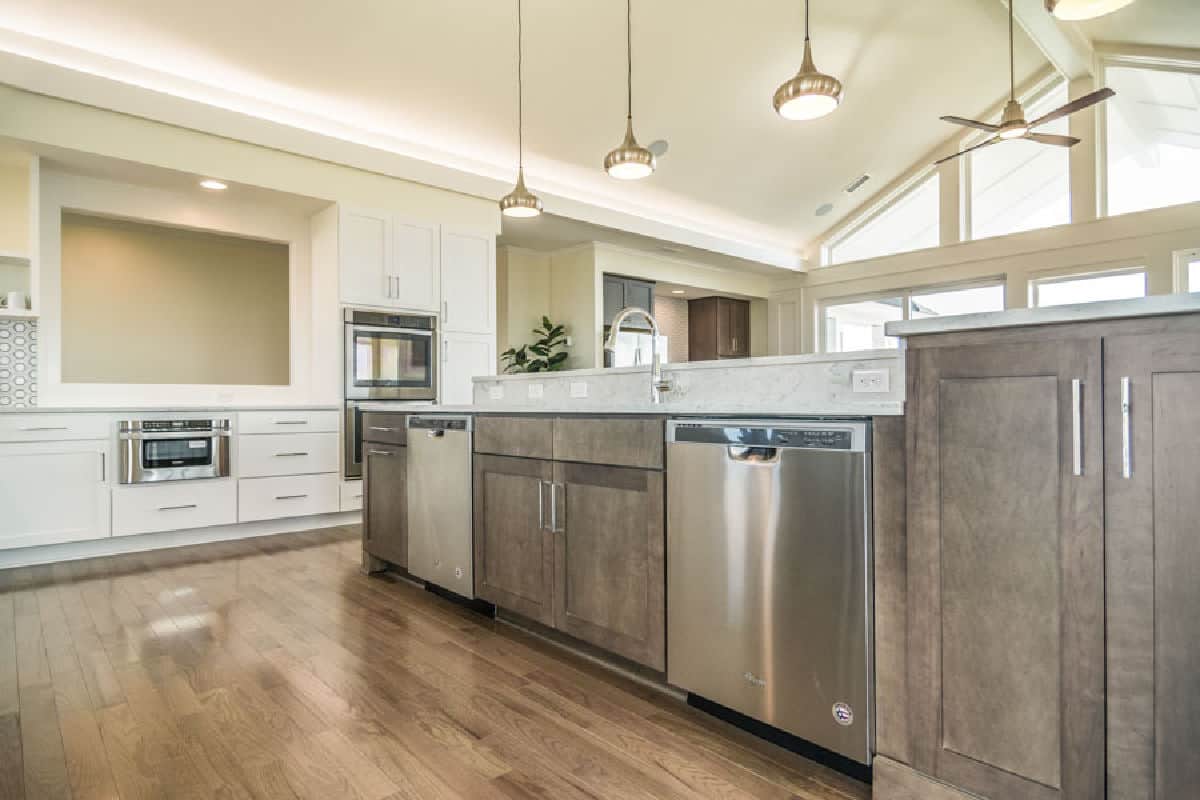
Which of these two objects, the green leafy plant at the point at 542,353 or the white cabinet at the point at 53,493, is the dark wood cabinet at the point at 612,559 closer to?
the white cabinet at the point at 53,493

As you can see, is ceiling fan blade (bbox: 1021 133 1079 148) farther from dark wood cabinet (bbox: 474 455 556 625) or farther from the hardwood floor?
the hardwood floor

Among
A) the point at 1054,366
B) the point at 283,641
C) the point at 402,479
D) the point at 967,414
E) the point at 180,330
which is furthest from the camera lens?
the point at 180,330

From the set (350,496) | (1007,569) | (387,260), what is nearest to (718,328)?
(387,260)

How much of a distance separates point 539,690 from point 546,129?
4839mm

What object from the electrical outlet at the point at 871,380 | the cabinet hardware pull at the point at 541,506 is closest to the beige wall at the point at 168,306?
the cabinet hardware pull at the point at 541,506

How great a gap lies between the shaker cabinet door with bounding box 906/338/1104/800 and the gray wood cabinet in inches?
243

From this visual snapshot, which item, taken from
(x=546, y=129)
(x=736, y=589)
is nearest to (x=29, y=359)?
(x=546, y=129)

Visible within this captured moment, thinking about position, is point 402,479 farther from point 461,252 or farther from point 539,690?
point 461,252

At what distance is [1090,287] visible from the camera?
22.3 ft

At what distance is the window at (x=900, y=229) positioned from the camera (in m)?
8.11

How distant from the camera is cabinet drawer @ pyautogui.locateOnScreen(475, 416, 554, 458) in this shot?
7.93 feet

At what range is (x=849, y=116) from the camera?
22.0 ft

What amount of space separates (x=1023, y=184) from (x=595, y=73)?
5228mm

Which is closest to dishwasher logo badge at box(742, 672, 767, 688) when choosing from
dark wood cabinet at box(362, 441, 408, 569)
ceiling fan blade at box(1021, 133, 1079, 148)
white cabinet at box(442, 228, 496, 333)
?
dark wood cabinet at box(362, 441, 408, 569)
